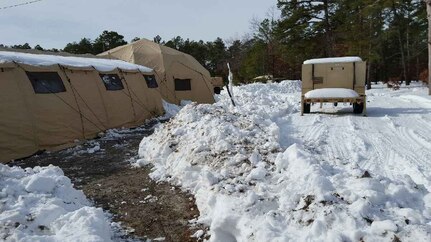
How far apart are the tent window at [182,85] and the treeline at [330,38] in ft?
34.1

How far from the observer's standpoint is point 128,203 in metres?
6.02

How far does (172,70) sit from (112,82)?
641 centimetres

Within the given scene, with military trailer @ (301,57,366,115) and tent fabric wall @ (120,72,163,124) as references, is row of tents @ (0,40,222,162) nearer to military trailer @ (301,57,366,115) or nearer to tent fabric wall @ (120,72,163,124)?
tent fabric wall @ (120,72,163,124)

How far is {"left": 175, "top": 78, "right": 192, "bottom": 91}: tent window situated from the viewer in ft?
67.5

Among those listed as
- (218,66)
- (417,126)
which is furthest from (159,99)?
(218,66)

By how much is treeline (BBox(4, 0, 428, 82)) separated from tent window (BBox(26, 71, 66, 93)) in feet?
53.6

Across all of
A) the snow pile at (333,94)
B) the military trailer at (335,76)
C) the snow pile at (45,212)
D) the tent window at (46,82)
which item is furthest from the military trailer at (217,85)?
the snow pile at (45,212)

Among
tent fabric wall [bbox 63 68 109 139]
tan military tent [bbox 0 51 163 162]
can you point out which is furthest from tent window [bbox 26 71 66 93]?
tent fabric wall [bbox 63 68 109 139]

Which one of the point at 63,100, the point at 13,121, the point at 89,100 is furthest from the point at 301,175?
the point at 89,100

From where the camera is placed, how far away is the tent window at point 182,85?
67.5 feet

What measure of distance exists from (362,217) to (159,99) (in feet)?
47.6

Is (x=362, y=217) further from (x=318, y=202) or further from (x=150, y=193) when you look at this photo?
(x=150, y=193)

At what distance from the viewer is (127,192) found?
657 cm

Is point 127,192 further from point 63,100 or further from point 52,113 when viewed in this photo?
point 63,100
